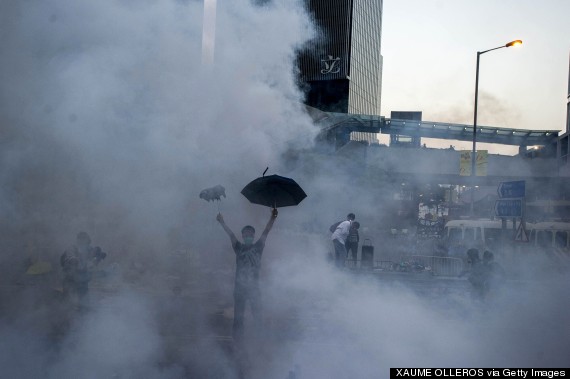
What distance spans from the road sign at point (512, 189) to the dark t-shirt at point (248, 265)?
16.7 feet

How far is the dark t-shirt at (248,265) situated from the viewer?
16.8 feet

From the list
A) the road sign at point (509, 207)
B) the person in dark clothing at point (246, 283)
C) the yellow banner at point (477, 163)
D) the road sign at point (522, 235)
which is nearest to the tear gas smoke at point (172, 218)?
the person in dark clothing at point (246, 283)

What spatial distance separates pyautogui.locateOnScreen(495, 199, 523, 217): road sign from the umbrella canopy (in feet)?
13.9

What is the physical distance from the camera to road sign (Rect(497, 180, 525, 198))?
8414 millimetres

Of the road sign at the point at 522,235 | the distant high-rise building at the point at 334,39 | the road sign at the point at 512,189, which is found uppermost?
the distant high-rise building at the point at 334,39

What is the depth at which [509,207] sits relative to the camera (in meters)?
8.72

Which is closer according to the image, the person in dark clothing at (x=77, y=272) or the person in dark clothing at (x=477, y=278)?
the person in dark clothing at (x=77, y=272)

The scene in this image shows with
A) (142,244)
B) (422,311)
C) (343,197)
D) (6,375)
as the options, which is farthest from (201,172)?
(343,197)

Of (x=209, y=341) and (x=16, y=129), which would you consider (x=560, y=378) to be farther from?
(x=16, y=129)

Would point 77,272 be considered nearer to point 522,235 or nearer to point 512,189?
point 512,189

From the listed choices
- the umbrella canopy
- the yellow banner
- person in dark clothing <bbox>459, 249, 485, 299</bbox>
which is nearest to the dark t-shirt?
the umbrella canopy

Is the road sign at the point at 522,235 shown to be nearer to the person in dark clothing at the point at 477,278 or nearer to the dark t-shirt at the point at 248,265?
the person in dark clothing at the point at 477,278

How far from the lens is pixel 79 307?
17.3 feet

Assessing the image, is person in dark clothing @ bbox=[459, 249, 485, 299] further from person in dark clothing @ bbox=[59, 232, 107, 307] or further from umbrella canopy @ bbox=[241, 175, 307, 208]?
person in dark clothing @ bbox=[59, 232, 107, 307]
